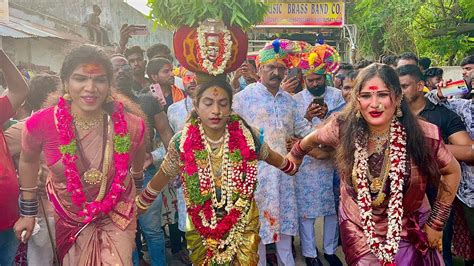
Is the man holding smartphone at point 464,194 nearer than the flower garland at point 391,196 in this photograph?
No

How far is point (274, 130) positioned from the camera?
5.06m

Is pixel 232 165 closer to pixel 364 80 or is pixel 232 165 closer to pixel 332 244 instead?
pixel 364 80

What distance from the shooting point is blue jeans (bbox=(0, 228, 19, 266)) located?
4086mm

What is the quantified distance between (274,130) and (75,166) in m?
2.10

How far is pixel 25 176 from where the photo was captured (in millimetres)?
3756

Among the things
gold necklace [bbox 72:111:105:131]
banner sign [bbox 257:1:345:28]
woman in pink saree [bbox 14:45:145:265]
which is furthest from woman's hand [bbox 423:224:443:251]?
banner sign [bbox 257:1:345:28]

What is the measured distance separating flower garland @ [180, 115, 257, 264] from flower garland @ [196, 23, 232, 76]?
0.50 m

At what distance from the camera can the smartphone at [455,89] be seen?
5.58m

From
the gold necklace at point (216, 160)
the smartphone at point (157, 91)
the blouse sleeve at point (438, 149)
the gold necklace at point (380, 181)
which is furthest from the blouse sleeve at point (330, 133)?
the smartphone at point (157, 91)

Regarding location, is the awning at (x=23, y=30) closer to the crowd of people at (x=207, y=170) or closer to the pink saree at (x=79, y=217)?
the crowd of people at (x=207, y=170)

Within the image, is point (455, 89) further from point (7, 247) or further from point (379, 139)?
point (7, 247)

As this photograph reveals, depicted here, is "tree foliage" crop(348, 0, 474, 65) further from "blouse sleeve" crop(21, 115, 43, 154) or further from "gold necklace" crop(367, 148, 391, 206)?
"blouse sleeve" crop(21, 115, 43, 154)

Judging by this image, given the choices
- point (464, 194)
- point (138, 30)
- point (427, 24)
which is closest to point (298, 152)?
point (464, 194)

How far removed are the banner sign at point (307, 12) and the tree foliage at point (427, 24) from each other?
2.92 ft
